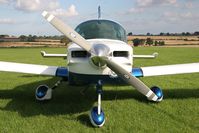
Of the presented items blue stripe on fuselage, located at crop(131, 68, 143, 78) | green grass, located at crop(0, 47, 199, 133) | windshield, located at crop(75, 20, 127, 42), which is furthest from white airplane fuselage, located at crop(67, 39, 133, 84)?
blue stripe on fuselage, located at crop(131, 68, 143, 78)

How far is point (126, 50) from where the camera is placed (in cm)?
601

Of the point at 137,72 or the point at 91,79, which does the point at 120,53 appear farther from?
the point at 137,72

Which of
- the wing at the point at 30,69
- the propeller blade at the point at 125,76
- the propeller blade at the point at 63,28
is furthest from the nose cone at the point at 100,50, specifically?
the wing at the point at 30,69

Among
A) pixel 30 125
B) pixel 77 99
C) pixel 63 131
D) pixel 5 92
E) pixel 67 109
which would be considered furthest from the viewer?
pixel 5 92

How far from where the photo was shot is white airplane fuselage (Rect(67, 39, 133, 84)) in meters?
5.76

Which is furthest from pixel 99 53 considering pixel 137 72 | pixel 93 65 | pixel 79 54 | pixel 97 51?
pixel 137 72

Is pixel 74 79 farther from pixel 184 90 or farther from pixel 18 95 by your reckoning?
pixel 184 90

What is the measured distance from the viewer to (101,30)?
728cm

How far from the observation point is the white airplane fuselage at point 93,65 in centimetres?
576

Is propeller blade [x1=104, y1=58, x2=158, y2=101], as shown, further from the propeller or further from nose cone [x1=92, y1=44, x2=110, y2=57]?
nose cone [x1=92, y1=44, x2=110, y2=57]

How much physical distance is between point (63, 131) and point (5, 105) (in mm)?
2720

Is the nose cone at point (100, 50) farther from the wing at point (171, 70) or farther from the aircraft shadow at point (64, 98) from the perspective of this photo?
the wing at point (171, 70)

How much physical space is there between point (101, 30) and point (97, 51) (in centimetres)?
203

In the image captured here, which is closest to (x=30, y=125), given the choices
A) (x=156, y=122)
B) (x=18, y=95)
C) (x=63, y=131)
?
(x=63, y=131)
